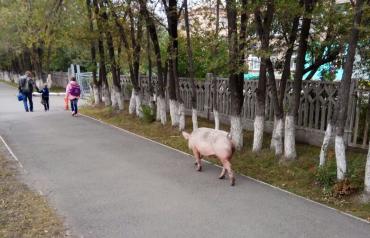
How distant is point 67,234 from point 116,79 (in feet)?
39.7

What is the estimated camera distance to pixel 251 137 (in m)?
10.5

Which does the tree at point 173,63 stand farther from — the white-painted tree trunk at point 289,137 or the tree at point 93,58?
the tree at point 93,58

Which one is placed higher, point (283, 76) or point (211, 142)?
point (283, 76)

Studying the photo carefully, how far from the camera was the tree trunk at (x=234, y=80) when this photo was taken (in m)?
8.76

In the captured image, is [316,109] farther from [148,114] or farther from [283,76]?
[148,114]

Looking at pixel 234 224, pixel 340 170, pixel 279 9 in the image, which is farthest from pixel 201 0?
pixel 234 224

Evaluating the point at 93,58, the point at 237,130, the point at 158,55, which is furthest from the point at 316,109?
the point at 93,58

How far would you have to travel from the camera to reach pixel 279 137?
841cm

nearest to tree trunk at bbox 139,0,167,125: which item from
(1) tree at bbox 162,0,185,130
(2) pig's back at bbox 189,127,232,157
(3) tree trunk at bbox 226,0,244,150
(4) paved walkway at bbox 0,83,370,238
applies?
(1) tree at bbox 162,0,185,130

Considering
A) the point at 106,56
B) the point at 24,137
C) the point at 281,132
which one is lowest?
the point at 24,137

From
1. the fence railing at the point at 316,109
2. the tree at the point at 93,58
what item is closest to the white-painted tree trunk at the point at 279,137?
the fence railing at the point at 316,109

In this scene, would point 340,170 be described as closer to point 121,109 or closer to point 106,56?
point 121,109

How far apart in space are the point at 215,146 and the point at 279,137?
1.76m

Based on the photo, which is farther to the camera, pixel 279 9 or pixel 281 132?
pixel 281 132
